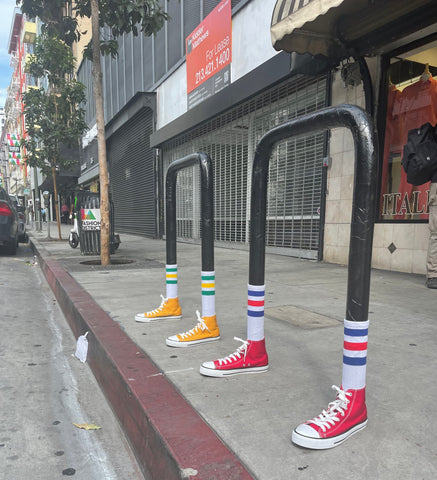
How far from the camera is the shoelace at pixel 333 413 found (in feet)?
5.32

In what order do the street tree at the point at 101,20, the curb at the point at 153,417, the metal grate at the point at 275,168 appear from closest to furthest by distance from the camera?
the curb at the point at 153,417, the street tree at the point at 101,20, the metal grate at the point at 275,168

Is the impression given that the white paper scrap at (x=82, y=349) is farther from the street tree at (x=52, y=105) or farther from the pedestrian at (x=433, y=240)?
the street tree at (x=52, y=105)

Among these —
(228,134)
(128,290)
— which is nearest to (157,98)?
(228,134)

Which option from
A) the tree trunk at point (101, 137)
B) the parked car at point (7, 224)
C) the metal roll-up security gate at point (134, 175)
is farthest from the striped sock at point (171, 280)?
the metal roll-up security gate at point (134, 175)

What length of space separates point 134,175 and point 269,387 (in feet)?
52.3

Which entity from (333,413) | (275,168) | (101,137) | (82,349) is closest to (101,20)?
(101,137)

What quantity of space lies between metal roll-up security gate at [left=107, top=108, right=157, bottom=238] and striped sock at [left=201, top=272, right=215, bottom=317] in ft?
39.0

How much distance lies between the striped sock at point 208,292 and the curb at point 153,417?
0.58 m

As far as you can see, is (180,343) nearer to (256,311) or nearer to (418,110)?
(256,311)

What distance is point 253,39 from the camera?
27.3 feet

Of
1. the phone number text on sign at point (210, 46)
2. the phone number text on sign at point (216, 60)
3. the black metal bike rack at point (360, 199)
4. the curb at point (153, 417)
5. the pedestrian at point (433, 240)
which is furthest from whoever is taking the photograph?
the phone number text on sign at point (216, 60)

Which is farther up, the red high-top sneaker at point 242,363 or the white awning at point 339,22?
the white awning at point 339,22

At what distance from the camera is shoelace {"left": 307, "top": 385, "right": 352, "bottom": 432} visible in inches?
63.9

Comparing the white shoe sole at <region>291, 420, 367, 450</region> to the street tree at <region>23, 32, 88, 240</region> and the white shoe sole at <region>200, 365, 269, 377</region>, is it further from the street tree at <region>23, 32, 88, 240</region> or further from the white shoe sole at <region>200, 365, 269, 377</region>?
the street tree at <region>23, 32, 88, 240</region>
